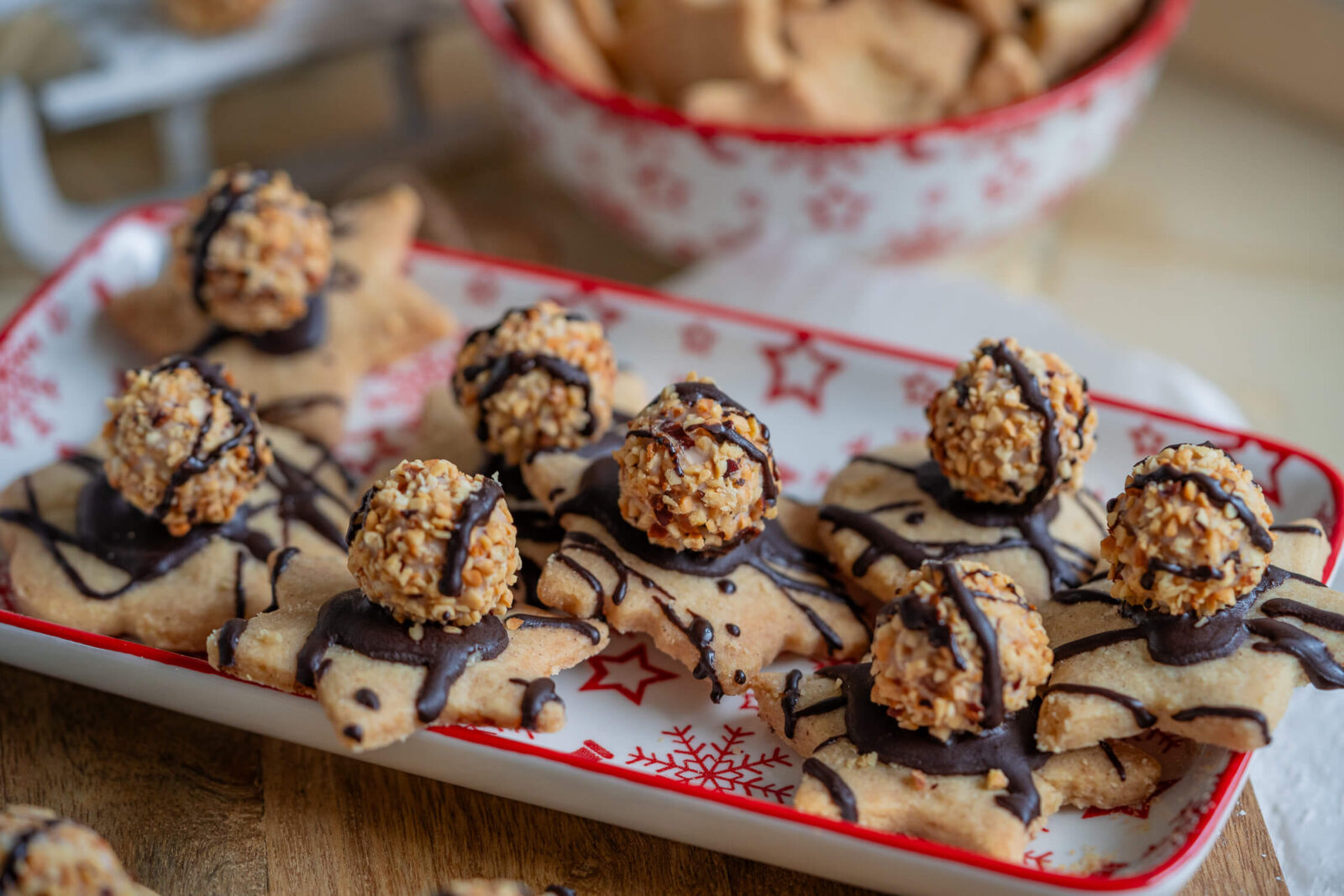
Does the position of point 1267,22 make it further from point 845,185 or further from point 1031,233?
point 845,185

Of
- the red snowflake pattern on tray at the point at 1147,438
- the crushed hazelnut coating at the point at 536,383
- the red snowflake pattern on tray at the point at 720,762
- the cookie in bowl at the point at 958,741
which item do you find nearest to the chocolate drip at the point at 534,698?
the red snowflake pattern on tray at the point at 720,762

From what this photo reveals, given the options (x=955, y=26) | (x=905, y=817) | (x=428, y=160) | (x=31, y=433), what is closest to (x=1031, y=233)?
(x=955, y=26)

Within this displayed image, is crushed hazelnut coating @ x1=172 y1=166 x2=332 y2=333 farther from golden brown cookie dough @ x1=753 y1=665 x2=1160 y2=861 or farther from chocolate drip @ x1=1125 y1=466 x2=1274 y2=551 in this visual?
chocolate drip @ x1=1125 y1=466 x2=1274 y2=551

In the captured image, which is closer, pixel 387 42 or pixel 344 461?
pixel 344 461

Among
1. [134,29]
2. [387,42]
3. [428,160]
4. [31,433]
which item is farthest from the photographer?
[428,160]

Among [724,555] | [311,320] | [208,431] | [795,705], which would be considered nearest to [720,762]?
[795,705]
